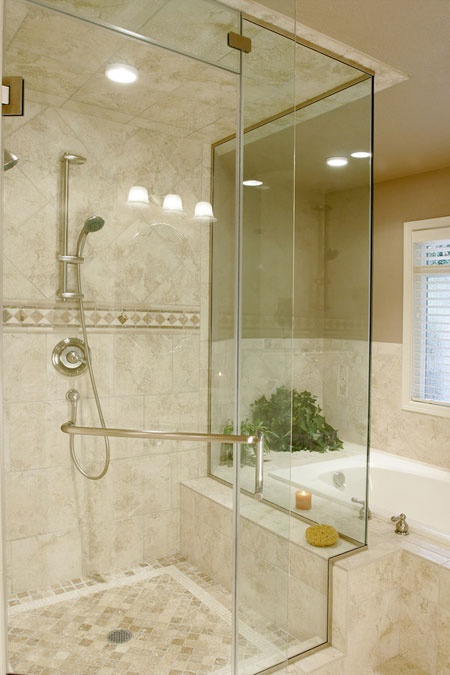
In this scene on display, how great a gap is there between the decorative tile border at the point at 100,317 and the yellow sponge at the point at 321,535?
1100 mm

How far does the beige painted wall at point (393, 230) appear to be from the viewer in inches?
148

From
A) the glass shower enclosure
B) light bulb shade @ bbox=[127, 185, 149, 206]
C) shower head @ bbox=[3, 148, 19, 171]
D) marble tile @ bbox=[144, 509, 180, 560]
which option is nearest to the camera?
shower head @ bbox=[3, 148, 19, 171]

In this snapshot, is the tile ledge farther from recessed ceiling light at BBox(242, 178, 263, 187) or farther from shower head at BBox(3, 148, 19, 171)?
shower head at BBox(3, 148, 19, 171)

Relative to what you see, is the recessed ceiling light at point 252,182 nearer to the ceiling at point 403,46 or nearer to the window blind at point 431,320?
the ceiling at point 403,46

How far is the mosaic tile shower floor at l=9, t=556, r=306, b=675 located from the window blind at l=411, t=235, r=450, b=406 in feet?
8.12

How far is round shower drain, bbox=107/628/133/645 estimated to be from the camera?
1.58m

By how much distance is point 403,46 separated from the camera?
211cm

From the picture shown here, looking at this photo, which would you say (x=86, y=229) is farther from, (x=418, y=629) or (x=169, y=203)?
(x=418, y=629)

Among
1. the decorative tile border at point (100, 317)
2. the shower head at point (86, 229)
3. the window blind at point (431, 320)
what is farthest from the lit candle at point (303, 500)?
the window blind at point (431, 320)

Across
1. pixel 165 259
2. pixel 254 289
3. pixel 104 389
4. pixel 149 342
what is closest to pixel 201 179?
pixel 165 259

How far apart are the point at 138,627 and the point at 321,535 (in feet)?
2.94

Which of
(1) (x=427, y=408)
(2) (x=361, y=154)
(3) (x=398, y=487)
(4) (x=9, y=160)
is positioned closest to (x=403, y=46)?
(2) (x=361, y=154)

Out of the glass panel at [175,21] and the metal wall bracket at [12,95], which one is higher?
the glass panel at [175,21]

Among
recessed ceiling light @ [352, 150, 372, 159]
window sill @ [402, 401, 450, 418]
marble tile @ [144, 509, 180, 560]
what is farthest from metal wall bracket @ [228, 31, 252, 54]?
window sill @ [402, 401, 450, 418]
